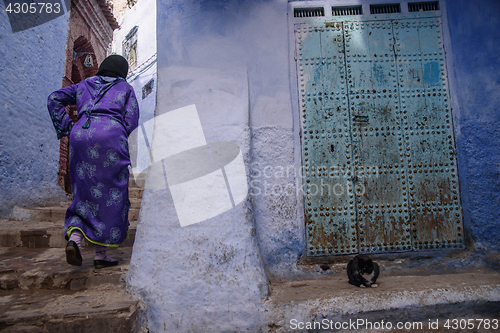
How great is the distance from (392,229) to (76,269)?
8.75 ft

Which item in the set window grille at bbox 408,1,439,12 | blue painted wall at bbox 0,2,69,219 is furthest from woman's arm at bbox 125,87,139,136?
window grille at bbox 408,1,439,12

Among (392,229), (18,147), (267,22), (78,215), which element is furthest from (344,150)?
(18,147)

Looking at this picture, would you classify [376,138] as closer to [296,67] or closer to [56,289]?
[296,67]

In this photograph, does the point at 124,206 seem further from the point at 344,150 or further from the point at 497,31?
the point at 497,31

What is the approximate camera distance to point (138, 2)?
11180 mm

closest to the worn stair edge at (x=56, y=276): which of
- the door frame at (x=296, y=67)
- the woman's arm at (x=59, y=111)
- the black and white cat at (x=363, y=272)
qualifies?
the woman's arm at (x=59, y=111)

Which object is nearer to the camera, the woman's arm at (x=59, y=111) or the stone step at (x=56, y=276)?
the stone step at (x=56, y=276)

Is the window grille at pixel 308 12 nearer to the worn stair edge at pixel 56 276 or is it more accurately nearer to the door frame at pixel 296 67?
the door frame at pixel 296 67

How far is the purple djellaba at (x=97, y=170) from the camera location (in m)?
2.25

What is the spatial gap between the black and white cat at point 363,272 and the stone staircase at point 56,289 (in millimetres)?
1566

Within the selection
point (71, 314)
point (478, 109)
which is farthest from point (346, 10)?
point (71, 314)

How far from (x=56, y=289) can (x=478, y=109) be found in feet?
13.0

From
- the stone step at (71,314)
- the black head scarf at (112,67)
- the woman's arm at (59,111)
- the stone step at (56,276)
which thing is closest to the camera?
the stone step at (71,314)

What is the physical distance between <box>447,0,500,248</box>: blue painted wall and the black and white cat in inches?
46.3
